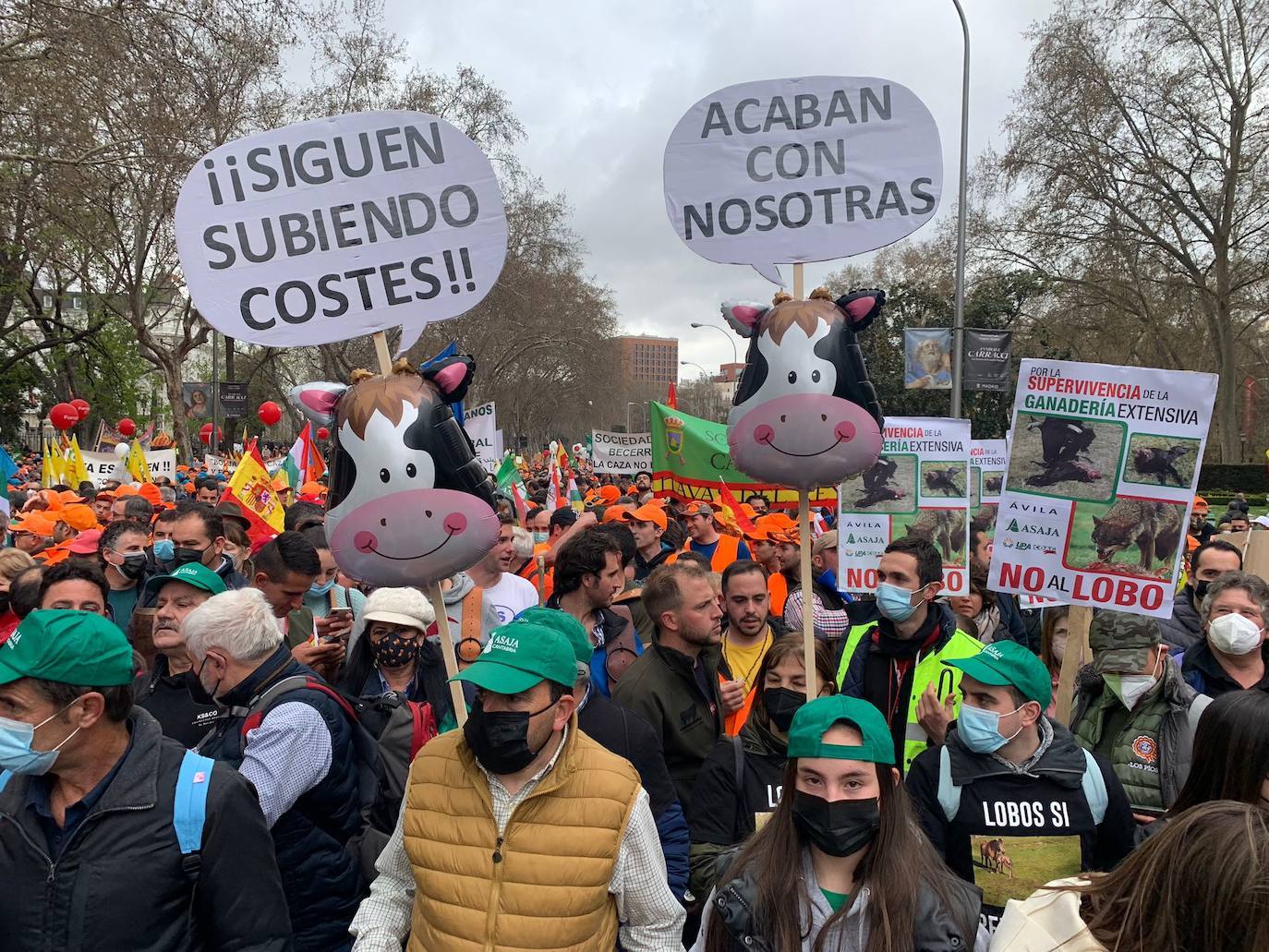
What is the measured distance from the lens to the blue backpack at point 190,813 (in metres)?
2.15

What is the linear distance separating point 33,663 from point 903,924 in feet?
6.36

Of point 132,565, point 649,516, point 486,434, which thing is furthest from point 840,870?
point 486,434

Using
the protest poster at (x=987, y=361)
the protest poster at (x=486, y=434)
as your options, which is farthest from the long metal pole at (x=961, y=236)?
the protest poster at (x=486, y=434)

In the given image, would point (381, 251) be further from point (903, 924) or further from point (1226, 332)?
point (1226, 332)

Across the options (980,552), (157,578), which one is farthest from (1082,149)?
(157,578)

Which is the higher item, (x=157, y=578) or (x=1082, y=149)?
(x=1082, y=149)

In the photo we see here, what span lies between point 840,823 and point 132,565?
4203 mm

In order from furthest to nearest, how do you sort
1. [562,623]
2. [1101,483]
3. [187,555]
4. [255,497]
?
[255,497] → [187,555] → [1101,483] → [562,623]

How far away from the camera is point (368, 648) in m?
3.91

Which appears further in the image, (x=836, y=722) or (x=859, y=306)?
(x=859, y=306)

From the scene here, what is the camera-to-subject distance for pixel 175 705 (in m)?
3.47

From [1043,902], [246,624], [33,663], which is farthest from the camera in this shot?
[246,624]

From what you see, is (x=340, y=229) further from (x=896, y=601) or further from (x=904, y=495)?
(x=904, y=495)

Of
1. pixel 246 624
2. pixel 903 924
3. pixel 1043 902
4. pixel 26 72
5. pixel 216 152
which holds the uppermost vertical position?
pixel 26 72
